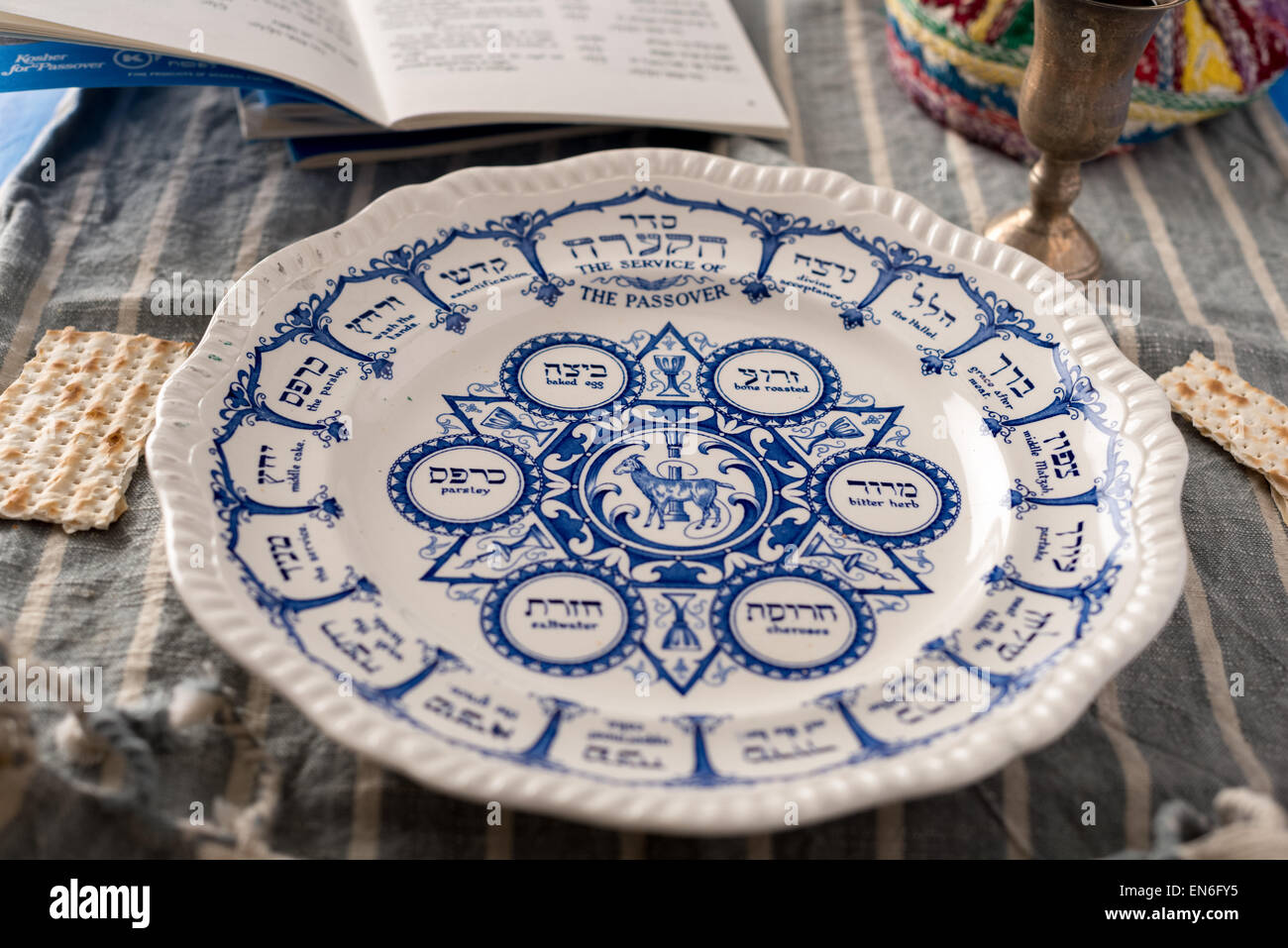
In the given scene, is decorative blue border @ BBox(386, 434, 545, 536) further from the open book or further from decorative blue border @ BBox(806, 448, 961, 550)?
the open book

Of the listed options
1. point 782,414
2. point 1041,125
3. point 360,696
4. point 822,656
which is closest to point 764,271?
point 782,414

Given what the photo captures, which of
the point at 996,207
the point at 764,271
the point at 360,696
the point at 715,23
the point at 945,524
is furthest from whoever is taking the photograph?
the point at 715,23

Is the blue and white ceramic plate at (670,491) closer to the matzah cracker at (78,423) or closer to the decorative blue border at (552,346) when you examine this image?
the decorative blue border at (552,346)

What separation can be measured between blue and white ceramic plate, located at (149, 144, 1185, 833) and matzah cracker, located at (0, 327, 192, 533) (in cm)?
13


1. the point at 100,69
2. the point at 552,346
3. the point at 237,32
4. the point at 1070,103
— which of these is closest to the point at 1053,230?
the point at 1070,103

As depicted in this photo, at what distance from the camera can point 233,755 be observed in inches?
28.7

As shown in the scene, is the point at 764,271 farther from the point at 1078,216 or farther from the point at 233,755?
the point at 233,755

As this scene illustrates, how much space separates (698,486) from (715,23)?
746mm

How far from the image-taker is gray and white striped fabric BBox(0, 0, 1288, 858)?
0.71 m

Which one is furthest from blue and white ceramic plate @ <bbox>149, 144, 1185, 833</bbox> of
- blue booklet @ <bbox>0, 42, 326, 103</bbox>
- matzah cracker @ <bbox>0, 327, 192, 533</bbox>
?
blue booklet @ <bbox>0, 42, 326, 103</bbox>

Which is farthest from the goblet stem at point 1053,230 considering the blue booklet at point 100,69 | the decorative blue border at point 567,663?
the blue booklet at point 100,69

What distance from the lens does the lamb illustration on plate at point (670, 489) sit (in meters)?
0.82

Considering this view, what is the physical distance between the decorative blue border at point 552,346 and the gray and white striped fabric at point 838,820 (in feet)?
0.94

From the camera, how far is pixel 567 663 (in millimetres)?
713
